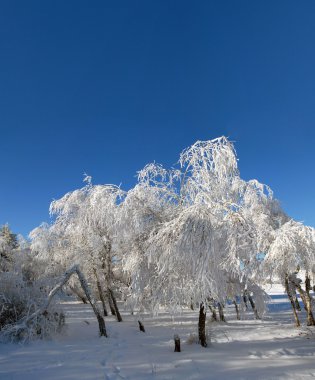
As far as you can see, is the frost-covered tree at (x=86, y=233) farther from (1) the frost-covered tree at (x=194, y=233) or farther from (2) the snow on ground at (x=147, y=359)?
(2) the snow on ground at (x=147, y=359)

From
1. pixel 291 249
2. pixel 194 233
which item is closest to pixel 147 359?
pixel 194 233

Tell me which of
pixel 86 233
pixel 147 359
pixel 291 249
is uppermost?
pixel 86 233

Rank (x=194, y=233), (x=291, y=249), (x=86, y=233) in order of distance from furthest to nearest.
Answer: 1. (x=86, y=233)
2. (x=291, y=249)
3. (x=194, y=233)

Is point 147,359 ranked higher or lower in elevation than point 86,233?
lower

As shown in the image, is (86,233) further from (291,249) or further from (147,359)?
(291,249)

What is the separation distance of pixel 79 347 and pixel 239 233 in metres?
6.82

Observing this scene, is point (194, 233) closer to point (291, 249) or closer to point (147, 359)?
point (147, 359)

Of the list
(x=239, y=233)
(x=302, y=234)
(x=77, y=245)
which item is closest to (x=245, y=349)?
(x=302, y=234)

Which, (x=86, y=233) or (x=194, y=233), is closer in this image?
(x=194, y=233)

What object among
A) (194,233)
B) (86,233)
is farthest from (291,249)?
(86,233)

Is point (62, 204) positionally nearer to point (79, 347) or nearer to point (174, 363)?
point (79, 347)

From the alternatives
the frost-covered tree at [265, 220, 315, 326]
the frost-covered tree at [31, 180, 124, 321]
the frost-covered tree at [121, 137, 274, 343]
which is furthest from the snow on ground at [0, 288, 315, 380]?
the frost-covered tree at [31, 180, 124, 321]

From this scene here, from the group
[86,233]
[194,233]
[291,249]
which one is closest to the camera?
[194,233]

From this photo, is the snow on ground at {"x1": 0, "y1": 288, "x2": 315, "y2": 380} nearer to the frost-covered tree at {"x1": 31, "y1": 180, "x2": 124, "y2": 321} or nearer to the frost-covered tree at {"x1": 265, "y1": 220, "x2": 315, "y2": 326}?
the frost-covered tree at {"x1": 265, "y1": 220, "x2": 315, "y2": 326}
